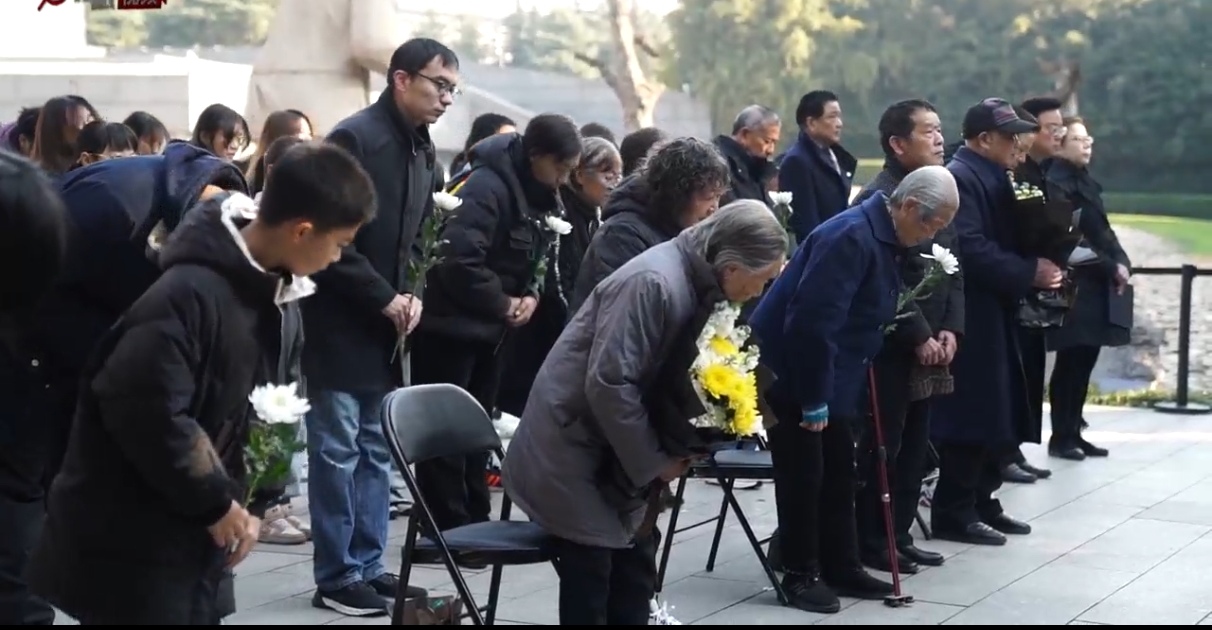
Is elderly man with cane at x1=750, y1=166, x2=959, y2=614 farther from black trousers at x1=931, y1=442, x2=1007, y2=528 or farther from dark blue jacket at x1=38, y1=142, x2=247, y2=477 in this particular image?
dark blue jacket at x1=38, y1=142, x2=247, y2=477

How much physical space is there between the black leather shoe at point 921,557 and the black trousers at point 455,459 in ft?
5.69

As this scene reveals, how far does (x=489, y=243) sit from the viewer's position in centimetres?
608

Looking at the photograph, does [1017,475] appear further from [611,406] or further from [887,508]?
[611,406]

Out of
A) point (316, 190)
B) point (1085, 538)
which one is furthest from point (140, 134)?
point (1085, 538)

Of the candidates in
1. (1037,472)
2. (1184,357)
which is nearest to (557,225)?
(1037,472)

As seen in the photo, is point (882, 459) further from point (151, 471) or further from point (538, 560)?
point (151, 471)

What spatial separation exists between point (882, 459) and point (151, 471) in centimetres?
336

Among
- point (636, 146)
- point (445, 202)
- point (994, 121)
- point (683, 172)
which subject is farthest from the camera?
point (636, 146)

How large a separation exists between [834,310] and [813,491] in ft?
2.18

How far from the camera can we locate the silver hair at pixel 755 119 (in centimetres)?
823

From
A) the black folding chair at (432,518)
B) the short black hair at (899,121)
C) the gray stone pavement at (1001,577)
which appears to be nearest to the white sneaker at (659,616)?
the gray stone pavement at (1001,577)

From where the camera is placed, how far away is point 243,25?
4591 cm

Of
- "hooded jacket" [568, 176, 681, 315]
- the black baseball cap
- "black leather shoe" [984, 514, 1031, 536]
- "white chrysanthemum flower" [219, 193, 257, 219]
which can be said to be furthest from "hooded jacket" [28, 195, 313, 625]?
"black leather shoe" [984, 514, 1031, 536]

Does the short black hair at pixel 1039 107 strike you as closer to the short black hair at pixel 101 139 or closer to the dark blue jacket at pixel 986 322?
the dark blue jacket at pixel 986 322
